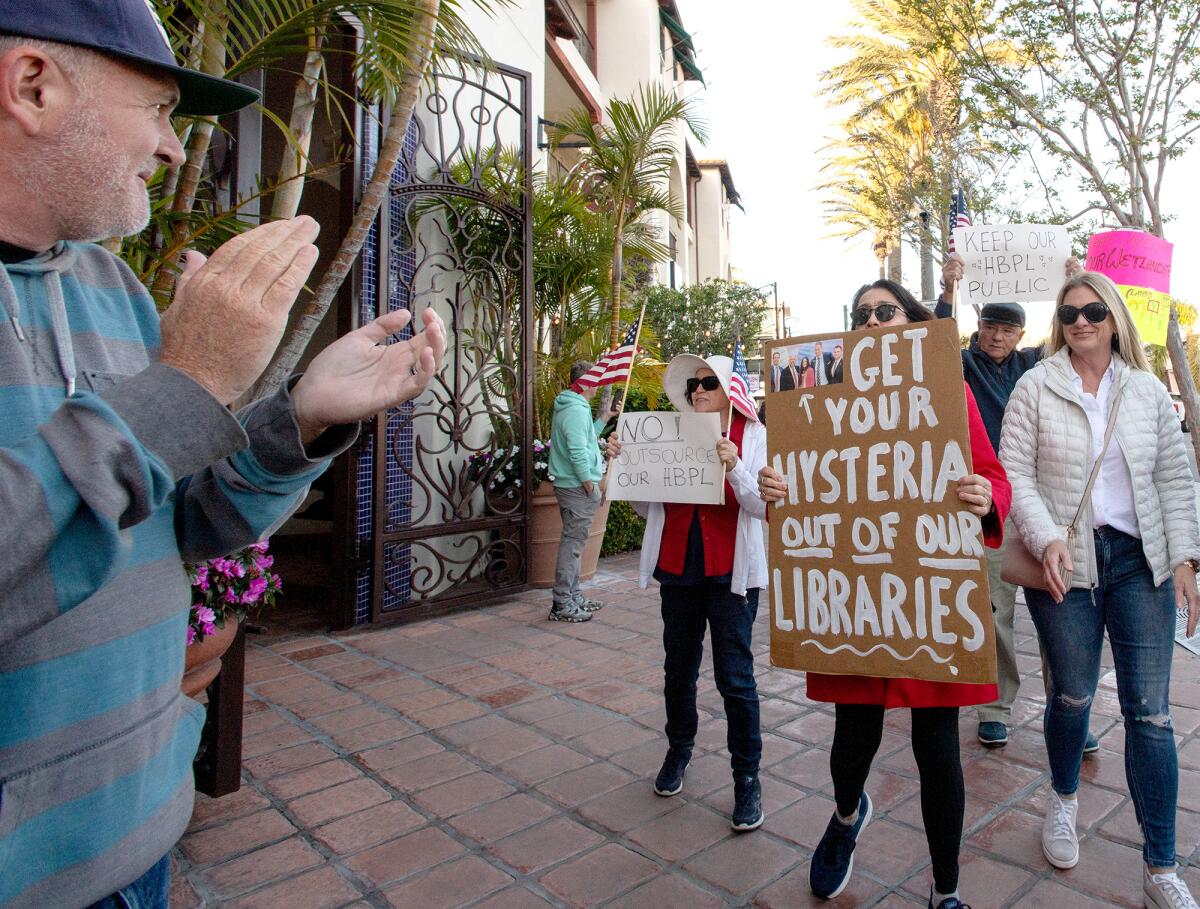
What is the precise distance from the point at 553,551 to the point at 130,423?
21.8 feet

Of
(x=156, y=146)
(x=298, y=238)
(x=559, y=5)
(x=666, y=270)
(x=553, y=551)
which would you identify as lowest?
(x=553, y=551)

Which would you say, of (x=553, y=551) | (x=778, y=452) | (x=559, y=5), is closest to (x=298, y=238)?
(x=778, y=452)

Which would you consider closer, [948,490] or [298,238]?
[298,238]

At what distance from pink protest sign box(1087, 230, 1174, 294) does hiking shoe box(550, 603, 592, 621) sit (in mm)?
4160

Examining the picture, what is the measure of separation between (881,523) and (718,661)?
993mm

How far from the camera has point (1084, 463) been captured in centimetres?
272

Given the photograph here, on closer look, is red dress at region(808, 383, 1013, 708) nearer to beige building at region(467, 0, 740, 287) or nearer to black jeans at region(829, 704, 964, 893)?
black jeans at region(829, 704, 964, 893)

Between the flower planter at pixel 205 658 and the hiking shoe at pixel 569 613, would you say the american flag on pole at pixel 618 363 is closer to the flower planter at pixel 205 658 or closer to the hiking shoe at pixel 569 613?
the hiking shoe at pixel 569 613

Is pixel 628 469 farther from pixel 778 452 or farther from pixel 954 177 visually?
pixel 954 177

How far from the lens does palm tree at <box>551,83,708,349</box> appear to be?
810 cm

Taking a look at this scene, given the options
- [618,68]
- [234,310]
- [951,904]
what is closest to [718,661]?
[951,904]

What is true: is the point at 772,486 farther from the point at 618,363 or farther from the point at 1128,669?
the point at 618,363

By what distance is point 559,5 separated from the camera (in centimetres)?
1162

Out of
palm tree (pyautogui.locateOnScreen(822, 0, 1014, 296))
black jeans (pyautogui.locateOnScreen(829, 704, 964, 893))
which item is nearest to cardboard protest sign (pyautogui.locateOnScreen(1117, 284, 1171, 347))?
black jeans (pyautogui.locateOnScreen(829, 704, 964, 893))
